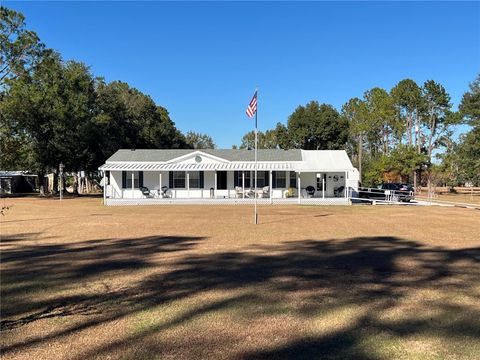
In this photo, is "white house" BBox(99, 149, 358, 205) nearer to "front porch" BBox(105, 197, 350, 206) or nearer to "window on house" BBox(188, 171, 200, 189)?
"window on house" BBox(188, 171, 200, 189)

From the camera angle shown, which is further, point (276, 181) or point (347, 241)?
point (276, 181)

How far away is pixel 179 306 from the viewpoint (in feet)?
19.9

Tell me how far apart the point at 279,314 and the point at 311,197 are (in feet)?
94.2

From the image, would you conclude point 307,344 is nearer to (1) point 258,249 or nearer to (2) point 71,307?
(2) point 71,307

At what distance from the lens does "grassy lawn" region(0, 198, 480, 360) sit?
4664mm

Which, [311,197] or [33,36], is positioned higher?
[33,36]

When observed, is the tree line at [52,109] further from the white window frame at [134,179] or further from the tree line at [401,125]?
the tree line at [401,125]

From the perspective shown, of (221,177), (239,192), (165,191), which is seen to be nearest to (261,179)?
(239,192)

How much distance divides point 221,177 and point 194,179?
2.07 m

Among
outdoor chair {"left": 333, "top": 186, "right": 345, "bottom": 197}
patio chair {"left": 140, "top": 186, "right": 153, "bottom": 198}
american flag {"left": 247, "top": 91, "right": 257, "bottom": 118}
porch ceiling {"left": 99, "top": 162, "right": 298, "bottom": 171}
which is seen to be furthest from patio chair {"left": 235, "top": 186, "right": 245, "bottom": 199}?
american flag {"left": 247, "top": 91, "right": 257, "bottom": 118}

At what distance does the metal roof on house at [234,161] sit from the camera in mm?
33250

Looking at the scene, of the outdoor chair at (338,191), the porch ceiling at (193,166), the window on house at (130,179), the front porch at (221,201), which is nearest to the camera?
the front porch at (221,201)

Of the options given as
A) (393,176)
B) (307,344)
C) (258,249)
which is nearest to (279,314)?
(307,344)

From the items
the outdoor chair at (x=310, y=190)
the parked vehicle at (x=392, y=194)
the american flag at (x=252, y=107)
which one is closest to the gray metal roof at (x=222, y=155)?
the outdoor chair at (x=310, y=190)
